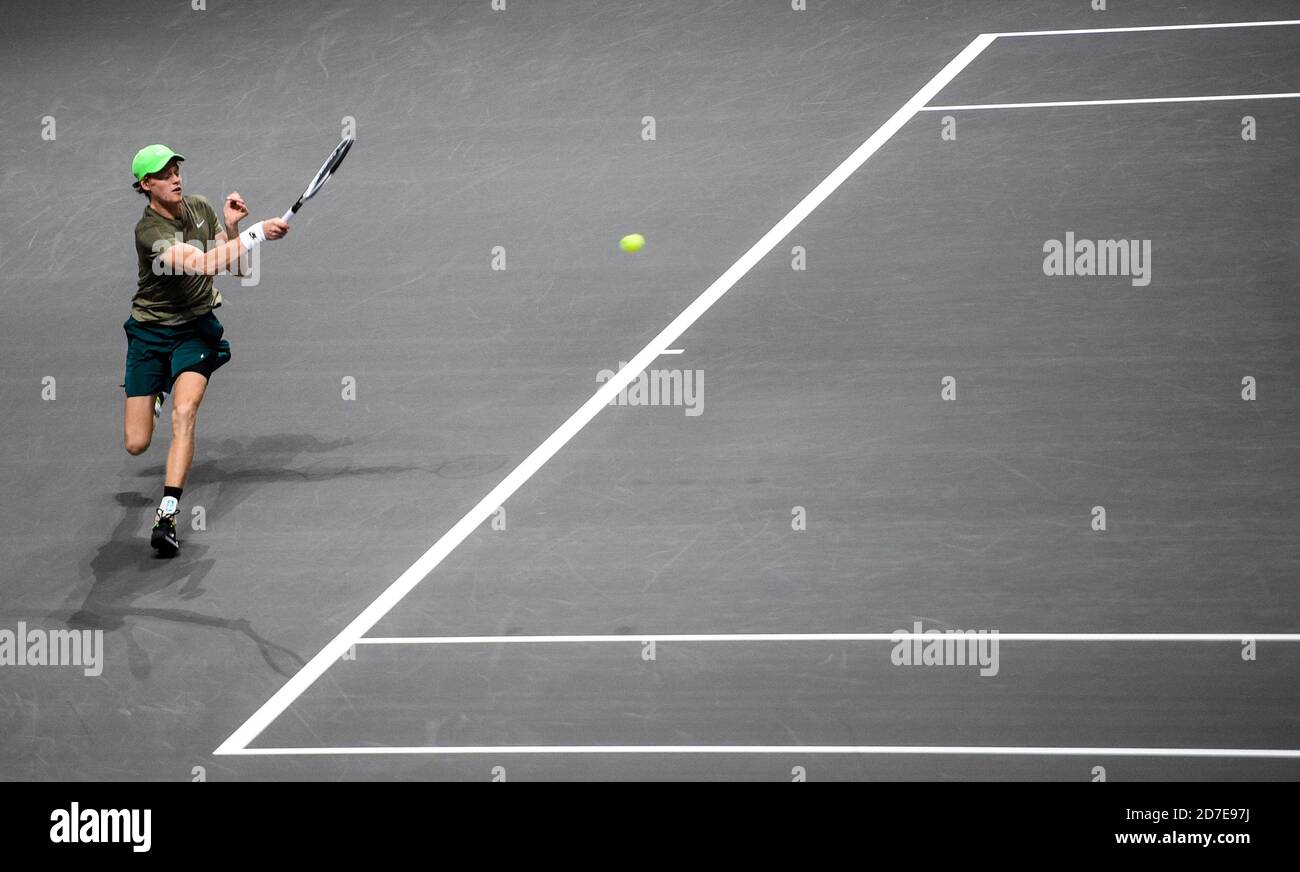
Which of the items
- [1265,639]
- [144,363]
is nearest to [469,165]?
[144,363]

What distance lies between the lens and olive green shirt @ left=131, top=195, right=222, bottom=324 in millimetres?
8594

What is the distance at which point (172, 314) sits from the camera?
8.78 m

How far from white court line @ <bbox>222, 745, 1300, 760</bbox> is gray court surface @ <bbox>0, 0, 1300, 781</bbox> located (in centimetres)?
3

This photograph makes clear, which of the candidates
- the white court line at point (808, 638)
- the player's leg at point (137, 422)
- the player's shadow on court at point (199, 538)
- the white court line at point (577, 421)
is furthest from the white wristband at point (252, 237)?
the white court line at point (808, 638)

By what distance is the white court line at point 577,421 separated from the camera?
7.62 m

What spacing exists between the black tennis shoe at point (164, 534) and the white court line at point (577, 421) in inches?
48.2

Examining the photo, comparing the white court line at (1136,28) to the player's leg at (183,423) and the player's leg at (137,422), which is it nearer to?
the player's leg at (183,423)

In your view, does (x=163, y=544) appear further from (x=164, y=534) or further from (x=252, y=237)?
(x=252, y=237)

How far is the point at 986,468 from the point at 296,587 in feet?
12.0

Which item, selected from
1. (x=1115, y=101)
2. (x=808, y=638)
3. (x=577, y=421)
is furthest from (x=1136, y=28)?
(x=808, y=638)

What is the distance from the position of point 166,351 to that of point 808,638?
3771mm

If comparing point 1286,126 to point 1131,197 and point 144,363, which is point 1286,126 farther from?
point 144,363

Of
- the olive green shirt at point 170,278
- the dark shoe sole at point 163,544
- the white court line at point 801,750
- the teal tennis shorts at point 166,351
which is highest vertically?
the olive green shirt at point 170,278

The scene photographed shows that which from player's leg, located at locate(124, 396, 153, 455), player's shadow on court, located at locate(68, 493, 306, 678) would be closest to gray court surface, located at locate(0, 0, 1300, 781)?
player's shadow on court, located at locate(68, 493, 306, 678)
